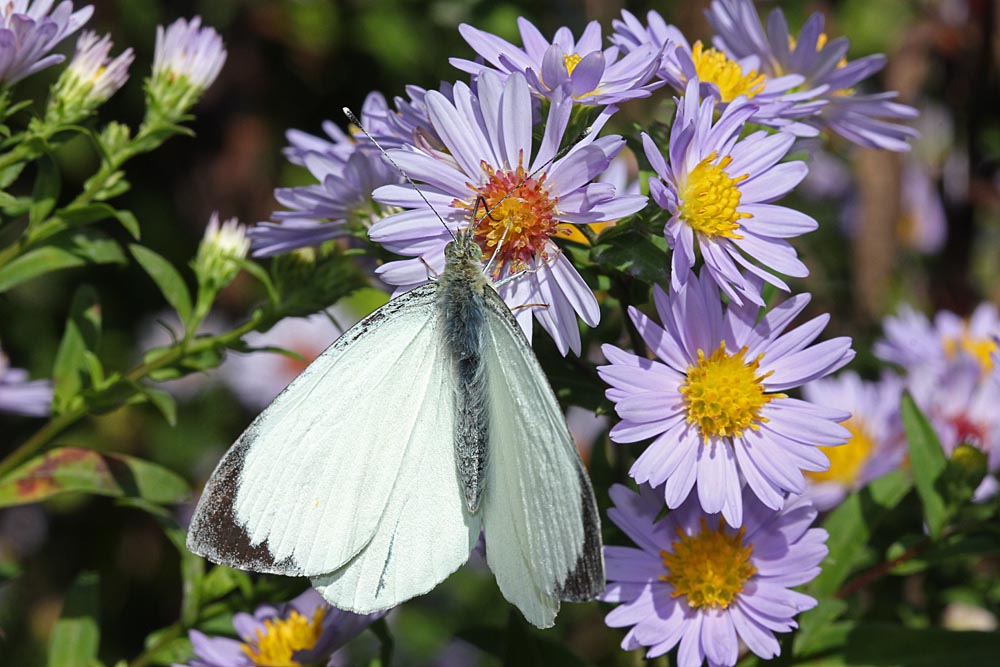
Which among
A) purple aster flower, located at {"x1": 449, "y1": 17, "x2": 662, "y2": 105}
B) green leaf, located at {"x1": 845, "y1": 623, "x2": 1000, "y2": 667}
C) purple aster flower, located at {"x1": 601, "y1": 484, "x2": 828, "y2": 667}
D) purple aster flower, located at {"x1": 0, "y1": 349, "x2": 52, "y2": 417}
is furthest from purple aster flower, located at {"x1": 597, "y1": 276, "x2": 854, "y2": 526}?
purple aster flower, located at {"x1": 0, "y1": 349, "x2": 52, "y2": 417}

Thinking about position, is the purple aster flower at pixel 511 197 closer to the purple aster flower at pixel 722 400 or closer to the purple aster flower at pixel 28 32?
the purple aster flower at pixel 722 400

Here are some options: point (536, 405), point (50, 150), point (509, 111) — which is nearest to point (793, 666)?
point (536, 405)

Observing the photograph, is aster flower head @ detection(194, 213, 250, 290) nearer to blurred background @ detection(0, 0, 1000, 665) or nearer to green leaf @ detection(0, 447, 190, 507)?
green leaf @ detection(0, 447, 190, 507)

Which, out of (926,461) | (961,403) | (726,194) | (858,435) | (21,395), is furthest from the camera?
(858,435)

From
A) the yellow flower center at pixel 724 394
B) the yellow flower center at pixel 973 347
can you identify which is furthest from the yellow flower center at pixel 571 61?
the yellow flower center at pixel 973 347

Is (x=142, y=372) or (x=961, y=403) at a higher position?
(x=142, y=372)

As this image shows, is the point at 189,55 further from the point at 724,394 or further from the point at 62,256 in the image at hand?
the point at 724,394

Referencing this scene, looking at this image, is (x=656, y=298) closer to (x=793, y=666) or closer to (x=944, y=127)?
(x=793, y=666)

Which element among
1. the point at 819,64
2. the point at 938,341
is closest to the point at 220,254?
the point at 819,64
